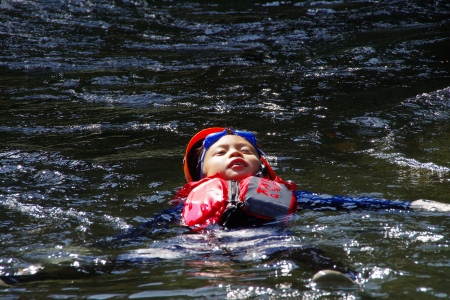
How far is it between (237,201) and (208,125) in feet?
10.6

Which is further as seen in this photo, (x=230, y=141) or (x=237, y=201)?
(x=230, y=141)

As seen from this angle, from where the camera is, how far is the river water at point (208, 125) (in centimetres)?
368

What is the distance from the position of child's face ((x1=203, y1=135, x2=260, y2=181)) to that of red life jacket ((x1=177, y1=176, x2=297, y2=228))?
25 cm

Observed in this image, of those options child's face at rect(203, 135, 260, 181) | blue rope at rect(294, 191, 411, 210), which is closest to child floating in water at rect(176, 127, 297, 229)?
child's face at rect(203, 135, 260, 181)

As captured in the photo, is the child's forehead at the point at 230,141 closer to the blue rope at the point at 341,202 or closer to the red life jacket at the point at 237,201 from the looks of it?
the red life jacket at the point at 237,201

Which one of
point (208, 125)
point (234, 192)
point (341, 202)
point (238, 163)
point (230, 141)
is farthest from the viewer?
point (208, 125)

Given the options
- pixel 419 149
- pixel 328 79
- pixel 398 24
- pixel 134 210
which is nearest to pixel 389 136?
pixel 419 149

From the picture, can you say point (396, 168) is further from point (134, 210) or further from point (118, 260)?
point (118, 260)

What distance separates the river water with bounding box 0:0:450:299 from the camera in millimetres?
3678

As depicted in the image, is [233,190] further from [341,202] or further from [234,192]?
[341,202]

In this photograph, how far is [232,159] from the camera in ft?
17.4

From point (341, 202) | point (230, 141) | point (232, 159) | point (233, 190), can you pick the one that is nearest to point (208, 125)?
point (230, 141)

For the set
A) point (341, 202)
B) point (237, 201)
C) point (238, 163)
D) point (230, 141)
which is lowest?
point (341, 202)

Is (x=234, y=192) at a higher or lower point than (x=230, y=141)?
lower
